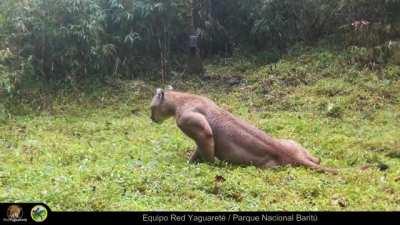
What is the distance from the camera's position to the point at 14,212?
645 cm

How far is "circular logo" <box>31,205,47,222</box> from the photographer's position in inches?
247

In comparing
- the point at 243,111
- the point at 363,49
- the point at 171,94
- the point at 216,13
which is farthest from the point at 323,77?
the point at 171,94

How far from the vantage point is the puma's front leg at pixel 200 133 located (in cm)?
990

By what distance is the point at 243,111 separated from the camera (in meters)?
14.3

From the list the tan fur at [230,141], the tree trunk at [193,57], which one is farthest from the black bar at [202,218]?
the tree trunk at [193,57]

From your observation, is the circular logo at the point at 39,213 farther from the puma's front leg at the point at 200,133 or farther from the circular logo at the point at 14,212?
the puma's front leg at the point at 200,133

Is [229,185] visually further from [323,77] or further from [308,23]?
[308,23]

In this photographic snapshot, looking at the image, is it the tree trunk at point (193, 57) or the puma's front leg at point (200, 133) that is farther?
the tree trunk at point (193, 57)

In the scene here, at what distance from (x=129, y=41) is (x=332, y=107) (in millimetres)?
5680

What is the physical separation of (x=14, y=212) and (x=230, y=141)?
162 inches

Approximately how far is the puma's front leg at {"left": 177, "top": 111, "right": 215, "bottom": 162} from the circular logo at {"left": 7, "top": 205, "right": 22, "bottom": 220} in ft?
12.5

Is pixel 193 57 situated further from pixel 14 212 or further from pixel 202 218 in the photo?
pixel 14 212

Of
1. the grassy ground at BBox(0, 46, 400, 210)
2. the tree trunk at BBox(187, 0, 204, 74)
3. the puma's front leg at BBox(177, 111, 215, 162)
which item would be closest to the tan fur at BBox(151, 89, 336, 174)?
the puma's front leg at BBox(177, 111, 215, 162)

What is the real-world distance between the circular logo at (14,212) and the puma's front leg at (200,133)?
3806 mm
